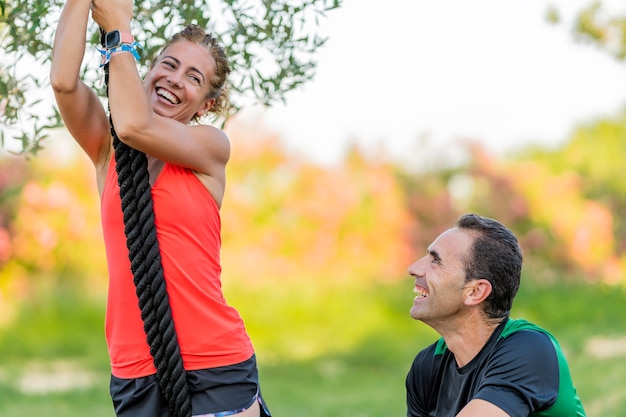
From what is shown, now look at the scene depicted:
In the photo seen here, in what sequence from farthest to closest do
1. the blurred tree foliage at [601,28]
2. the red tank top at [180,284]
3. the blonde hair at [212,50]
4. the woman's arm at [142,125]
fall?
the blurred tree foliage at [601,28] → the blonde hair at [212,50] → the red tank top at [180,284] → the woman's arm at [142,125]

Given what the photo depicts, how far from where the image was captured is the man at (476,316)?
8.88ft

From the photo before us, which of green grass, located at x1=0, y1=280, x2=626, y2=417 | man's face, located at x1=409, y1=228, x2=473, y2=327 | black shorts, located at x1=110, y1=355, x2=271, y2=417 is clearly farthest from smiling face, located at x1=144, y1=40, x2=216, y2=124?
green grass, located at x1=0, y1=280, x2=626, y2=417

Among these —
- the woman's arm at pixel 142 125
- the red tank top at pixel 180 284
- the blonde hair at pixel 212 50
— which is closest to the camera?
the woman's arm at pixel 142 125

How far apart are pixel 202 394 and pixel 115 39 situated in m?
0.93

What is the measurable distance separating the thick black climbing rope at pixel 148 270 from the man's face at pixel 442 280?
0.82m

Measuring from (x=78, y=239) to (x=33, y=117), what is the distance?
343 inches

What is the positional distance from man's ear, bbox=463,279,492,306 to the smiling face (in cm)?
102

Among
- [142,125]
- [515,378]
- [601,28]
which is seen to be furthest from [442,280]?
[601,28]

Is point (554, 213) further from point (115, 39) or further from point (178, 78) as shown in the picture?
point (115, 39)

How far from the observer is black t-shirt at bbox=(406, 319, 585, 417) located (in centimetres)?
262

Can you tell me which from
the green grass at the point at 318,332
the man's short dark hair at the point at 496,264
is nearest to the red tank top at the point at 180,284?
the man's short dark hair at the point at 496,264

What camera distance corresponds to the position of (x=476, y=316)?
9.46ft

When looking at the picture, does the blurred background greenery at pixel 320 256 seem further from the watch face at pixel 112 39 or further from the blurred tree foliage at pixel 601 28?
the watch face at pixel 112 39

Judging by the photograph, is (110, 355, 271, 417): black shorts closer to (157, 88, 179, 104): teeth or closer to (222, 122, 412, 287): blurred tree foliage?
(157, 88, 179, 104): teeth
